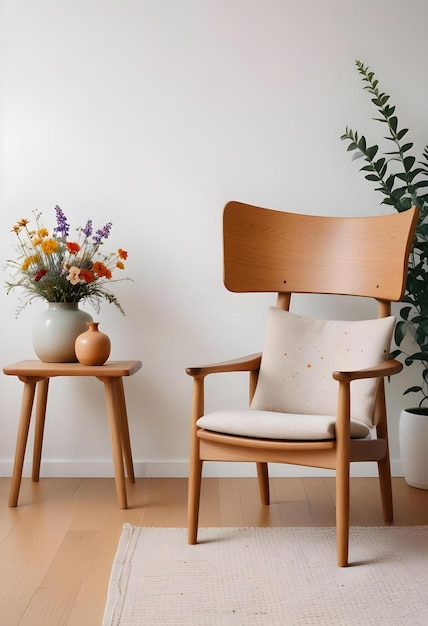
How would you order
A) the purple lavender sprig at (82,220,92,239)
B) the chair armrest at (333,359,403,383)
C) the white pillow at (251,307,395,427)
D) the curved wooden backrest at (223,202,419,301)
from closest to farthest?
the chair armrest at (333,359,403,383), the white pillow at (251,307,395,427), the curved wooden backrest at (223,202,419,301), the purple lavender sprig at (82,220,92,239)

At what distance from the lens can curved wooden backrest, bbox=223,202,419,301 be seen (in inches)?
105

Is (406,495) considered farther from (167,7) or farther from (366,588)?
(167,7)

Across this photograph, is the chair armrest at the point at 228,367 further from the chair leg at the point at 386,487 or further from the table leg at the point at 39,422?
the table leg at the point at 39,422

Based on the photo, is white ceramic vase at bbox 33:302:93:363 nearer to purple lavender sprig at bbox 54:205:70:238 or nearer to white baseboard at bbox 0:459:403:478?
purple lavender sprig at bbox 54:205:70:238

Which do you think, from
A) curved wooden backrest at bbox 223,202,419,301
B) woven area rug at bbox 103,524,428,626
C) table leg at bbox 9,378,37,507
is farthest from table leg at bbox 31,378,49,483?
curved wooden backrest at bbox 223,202,419,301

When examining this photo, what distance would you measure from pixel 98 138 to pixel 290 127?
31.3 inches

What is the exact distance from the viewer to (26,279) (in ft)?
9.79

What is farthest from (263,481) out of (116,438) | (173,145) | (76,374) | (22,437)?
(173,145)

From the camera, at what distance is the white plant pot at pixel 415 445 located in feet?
9.64

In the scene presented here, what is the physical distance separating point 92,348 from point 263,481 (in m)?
0.78

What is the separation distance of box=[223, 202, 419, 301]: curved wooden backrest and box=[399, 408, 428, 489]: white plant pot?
0.63 m

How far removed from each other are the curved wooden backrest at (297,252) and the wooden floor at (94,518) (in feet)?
2.57

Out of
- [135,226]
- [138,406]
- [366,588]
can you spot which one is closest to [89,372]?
[138,406]

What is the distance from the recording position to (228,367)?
245 cm
